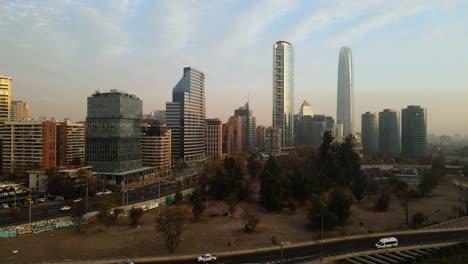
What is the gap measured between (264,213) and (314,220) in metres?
10.7

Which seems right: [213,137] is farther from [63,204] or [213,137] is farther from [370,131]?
[370,131]

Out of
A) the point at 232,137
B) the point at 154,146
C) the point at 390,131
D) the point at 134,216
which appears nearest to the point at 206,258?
the point at 134,216

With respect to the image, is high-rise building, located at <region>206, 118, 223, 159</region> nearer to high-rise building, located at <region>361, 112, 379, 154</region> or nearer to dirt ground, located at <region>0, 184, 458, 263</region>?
dirt ground, located at <region>0, 184, 458, 263</region>

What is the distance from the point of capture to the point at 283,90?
16562 cm

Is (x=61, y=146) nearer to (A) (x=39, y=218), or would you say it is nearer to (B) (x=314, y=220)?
(A) (x=39, y=218)

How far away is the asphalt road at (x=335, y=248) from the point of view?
87.7 feet

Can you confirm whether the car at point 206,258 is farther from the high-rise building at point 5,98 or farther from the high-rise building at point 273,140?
the high-rise building at point 273,140

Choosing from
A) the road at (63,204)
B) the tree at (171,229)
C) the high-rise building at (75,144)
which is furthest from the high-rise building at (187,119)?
the tree at (171,229)

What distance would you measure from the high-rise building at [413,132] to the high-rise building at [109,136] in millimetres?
114099

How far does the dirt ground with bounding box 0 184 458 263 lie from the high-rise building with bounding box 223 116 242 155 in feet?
355

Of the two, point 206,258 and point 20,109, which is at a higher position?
point 20,109

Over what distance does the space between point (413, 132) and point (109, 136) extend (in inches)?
4764

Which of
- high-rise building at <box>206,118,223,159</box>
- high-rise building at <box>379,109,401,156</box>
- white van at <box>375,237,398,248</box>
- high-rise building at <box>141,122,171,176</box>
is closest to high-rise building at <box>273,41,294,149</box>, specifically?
high-rise building at <box>206,118,223,159</box>

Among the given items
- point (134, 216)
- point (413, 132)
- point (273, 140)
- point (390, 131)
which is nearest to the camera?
point (134, 216)
